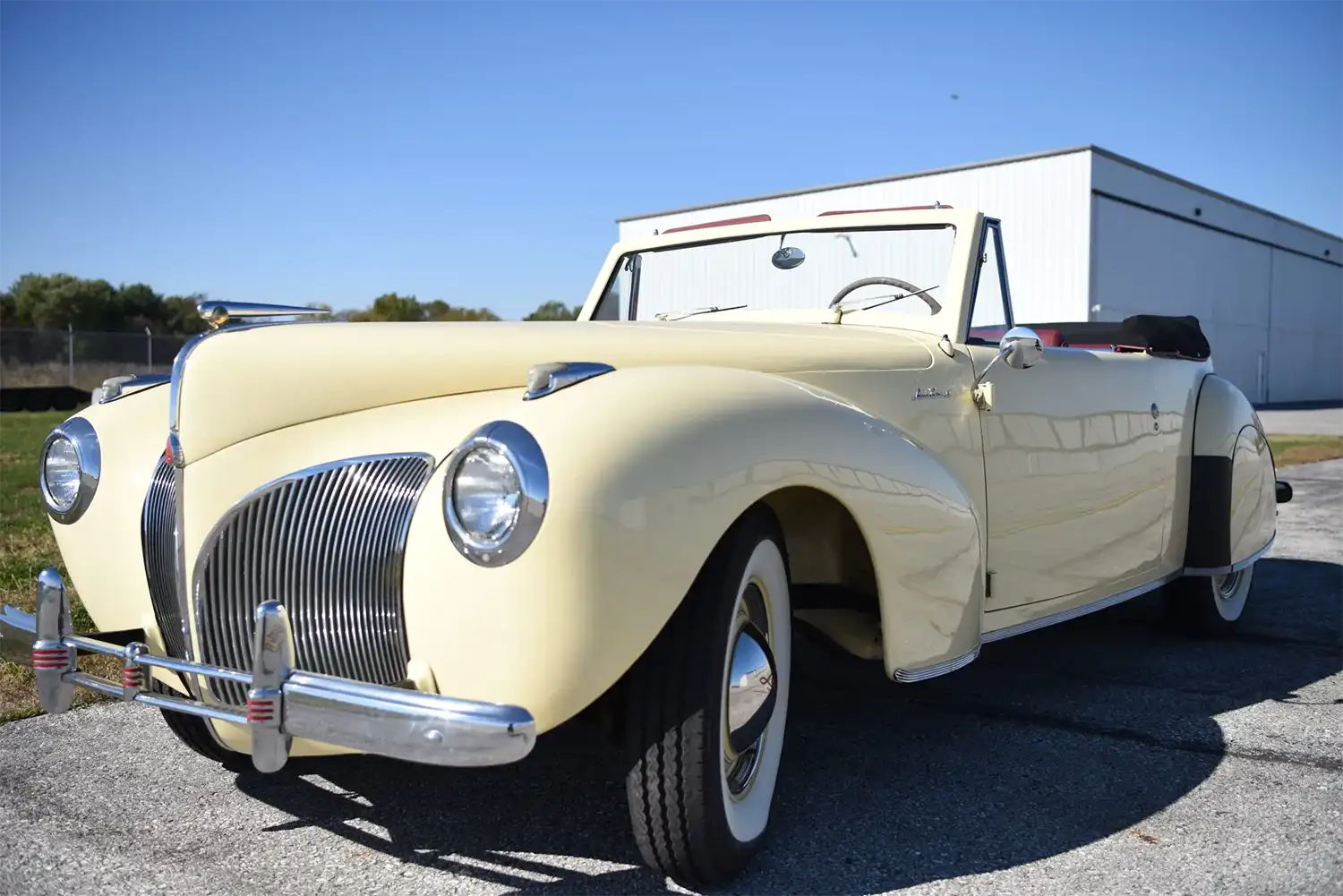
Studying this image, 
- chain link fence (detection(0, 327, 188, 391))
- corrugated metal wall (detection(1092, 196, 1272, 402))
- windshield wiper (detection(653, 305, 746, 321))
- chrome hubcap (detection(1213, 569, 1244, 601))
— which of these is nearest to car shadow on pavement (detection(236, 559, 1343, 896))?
chrome hubcap (detection(1213, 569, 1244, 601))

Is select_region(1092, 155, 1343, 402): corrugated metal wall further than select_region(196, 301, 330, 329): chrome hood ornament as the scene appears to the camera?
Yes

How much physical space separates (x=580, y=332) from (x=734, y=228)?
63.0 inches

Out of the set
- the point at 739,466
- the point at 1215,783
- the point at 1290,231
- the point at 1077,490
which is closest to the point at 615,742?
the point at 739,466

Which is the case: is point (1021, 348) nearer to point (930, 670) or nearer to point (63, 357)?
point (930, 670)

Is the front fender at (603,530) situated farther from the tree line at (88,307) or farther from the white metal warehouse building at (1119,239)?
the tree line at (88,307)

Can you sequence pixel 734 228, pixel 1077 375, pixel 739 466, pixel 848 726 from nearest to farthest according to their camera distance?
pixel 739 466 → pixel 848 726 → pixel 1077 375 → pixel 734 228

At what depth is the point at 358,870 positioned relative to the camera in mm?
2438

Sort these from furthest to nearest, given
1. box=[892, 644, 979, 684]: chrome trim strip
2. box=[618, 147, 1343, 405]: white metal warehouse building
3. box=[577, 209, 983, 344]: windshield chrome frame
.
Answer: box=[618, 147, 1343, 405]: white metal warehouse building, box=[577, 209, 983, 344]: windshield chrome frame, box=[892, 644, 979, 684]: chrome trim strip

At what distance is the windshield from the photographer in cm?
369

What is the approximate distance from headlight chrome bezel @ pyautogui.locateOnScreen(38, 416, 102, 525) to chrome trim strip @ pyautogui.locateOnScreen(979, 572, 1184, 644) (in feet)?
7.56

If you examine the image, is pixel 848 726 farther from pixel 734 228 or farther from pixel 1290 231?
pixel 1290 231

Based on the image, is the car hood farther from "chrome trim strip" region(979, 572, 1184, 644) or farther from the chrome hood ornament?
"chrome trim strip" region(979, 572, 1184, 644)

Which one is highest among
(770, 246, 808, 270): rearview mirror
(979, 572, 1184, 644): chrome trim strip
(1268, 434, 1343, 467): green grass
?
(770, 246, 808, 270): rearview mirror

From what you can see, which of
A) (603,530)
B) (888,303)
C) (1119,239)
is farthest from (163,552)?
(1119,239)
